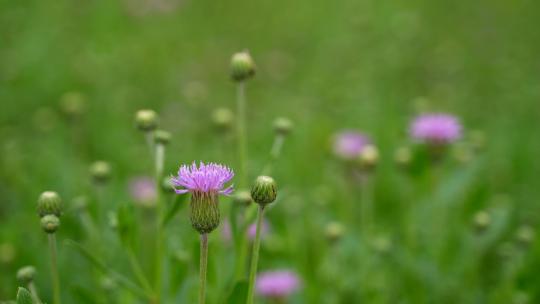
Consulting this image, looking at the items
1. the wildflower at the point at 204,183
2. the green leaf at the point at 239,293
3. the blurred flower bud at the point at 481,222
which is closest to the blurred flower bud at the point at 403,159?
the blurred flower bud at the point at 481,222

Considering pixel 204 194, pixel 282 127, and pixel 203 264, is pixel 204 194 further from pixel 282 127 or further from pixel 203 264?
pixel 282 127

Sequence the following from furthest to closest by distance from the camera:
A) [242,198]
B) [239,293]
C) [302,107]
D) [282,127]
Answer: [302,107] < [282,127] < [242,198] < [239,293]

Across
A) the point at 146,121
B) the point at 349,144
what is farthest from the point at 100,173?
the point at 349,144

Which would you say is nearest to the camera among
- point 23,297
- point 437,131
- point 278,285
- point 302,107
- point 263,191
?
point 23,297

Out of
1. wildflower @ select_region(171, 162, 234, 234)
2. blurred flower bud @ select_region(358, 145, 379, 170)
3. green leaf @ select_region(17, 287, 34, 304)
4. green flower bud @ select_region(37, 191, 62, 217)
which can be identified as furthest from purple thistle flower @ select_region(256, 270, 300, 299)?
green leaf @ select_region(17, 287, 34, 304)

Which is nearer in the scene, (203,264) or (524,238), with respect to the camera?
(203,264)

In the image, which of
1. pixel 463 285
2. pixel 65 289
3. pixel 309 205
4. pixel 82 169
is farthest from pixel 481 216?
pixel 82 169

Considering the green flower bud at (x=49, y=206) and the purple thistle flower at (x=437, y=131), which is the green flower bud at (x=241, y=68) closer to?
the green flower bud at (x=49, y=206)
